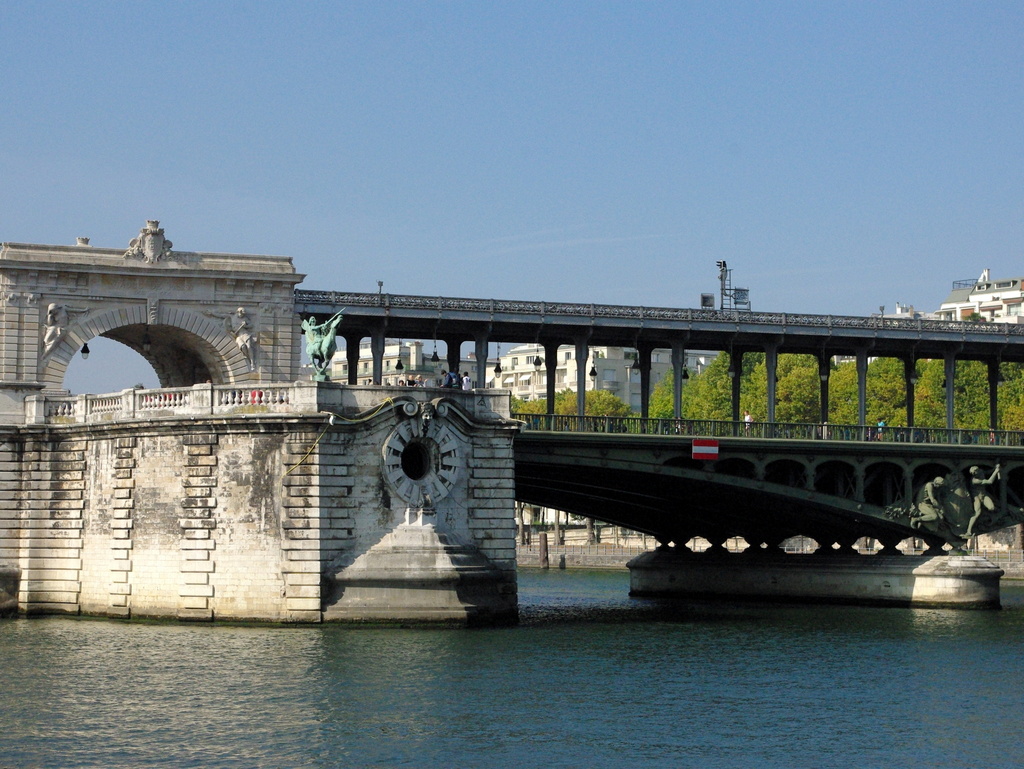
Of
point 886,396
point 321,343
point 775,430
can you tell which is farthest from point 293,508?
point 886,396

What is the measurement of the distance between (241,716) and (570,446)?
3096 centimetres

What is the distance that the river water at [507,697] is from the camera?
44312 millimetres

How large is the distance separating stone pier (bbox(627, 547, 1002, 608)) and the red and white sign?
11857 millimetres

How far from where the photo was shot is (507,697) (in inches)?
2030

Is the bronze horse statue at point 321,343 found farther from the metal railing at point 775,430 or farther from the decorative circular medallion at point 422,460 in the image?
the metal railing at point 775,430

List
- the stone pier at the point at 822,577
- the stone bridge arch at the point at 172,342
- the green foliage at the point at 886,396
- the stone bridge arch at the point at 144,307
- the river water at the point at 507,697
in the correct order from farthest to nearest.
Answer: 1. the green foliage at the point at 886,396
2. the stone pier at the point at 822,577
3. the stone bridge arch at the point at 172,342
4. the stone bridge arch at the point at 144,307
5. the river water at the point at 507,697

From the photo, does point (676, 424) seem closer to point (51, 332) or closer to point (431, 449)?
point (431, 449)

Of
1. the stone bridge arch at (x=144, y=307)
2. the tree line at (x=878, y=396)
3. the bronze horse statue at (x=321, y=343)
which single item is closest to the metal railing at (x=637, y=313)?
the stone bridge arch at (x=144, y=307)

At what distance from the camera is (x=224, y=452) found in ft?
216

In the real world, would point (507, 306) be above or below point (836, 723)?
above

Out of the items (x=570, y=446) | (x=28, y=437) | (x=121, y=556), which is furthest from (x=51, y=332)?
(x=570, y=446)

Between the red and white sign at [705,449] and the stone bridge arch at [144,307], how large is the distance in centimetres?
1743

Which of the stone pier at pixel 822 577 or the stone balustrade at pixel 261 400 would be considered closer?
the stone balustrade at pixel 261 400

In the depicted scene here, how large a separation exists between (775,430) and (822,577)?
8789mm
